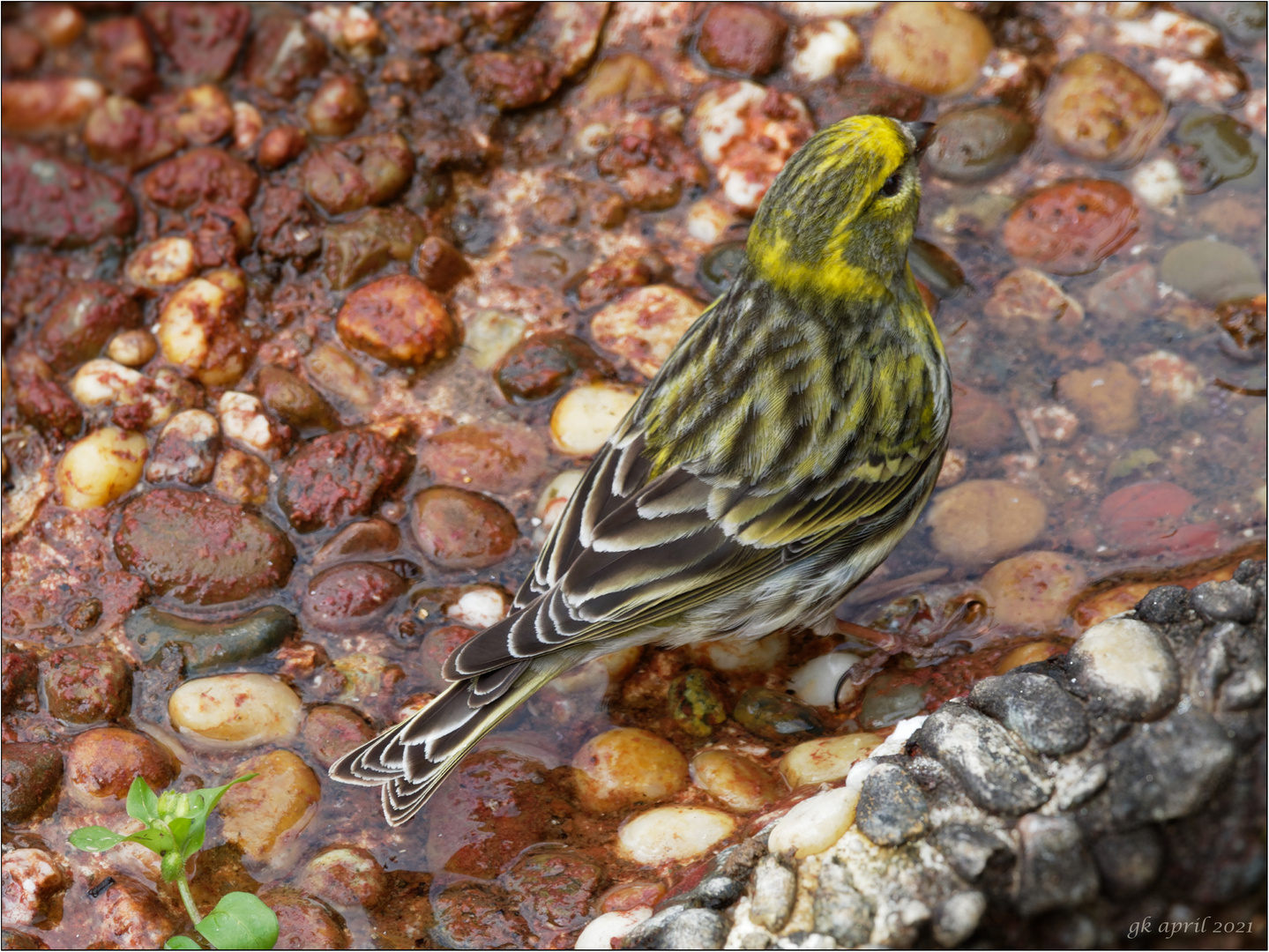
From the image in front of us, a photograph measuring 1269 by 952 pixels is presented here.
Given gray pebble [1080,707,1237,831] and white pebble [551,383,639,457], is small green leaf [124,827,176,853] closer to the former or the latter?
white pebble [551,383,639,457]

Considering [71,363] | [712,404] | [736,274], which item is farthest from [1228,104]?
[71,363]

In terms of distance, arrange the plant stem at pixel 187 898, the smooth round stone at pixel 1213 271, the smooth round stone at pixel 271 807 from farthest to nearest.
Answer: the smooth round stone at pixel 1213 271 → the smooth round stone at pixel 271 807 → the plant stem at pixel 187 898

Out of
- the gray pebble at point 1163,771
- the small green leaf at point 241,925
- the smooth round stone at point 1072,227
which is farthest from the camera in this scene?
the smooth round stone at point 1072,227

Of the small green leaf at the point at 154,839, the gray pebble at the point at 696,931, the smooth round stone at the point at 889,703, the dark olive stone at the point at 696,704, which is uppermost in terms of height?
the gray pebble at the point at 696,931

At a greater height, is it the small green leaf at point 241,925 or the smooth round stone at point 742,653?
the small green leaf at point 241,925

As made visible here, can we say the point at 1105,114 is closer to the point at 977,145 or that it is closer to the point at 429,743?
the point at 977,145

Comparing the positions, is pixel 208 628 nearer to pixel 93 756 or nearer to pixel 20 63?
pixel 93 756

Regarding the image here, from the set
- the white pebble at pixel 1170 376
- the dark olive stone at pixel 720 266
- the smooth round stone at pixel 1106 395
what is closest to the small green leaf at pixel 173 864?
the dark olive stone at pixel 720 266

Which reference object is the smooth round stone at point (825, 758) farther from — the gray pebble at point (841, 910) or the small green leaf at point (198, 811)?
the small green leaf at point (198, 811)

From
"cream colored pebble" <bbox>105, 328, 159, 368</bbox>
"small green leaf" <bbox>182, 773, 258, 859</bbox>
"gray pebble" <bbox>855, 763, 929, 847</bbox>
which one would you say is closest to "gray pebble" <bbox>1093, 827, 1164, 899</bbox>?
"gray pebble" <bbox>855, 763, 929, 847</bbox>
